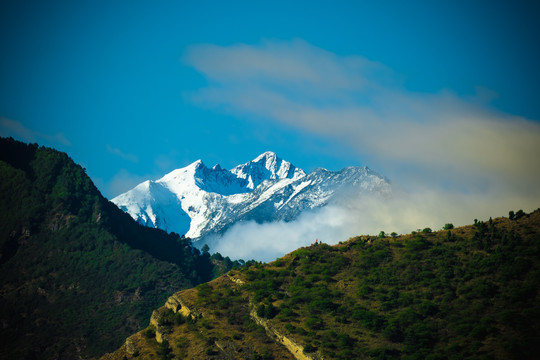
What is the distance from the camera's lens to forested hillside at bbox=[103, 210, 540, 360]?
101 m

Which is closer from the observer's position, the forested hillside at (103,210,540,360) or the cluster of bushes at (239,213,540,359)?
the cluster of bushes at (239,213,540,359)

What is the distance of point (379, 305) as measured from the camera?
387 ft

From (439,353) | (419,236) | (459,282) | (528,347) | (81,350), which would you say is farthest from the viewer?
(81,350)

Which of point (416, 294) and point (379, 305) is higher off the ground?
point (416, 294)

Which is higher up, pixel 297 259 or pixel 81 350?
pixel 297 259

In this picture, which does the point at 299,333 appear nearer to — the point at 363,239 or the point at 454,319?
the point at 454,319

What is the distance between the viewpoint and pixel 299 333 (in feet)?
366

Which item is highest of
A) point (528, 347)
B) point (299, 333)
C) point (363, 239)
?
point (363, 239)

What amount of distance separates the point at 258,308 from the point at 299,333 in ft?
42.9

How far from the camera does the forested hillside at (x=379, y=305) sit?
101 meters

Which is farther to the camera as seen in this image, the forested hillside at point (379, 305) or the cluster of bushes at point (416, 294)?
the forested hillside at point (379, 305)

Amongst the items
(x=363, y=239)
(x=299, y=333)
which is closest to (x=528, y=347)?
(x=299, y=333)

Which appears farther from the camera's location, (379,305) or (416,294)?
(416,294)

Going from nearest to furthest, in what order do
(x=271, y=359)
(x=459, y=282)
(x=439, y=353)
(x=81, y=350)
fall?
(x=439, y=353) < (x=271, y=359) < (x=459, y=282) < (x=81, y=350)
